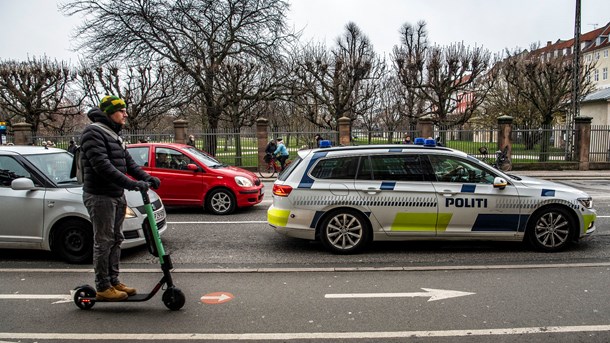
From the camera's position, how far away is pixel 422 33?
43.7 meters

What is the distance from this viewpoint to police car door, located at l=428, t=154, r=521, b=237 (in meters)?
6.34

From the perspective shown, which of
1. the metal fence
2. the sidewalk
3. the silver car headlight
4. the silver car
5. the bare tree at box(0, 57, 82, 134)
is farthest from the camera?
the bare tree at box(0, 57, 82, 134)

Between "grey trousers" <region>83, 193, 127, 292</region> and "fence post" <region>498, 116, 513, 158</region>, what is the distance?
2141cm

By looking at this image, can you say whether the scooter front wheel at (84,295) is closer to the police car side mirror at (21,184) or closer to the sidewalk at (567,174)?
the police car side mirror at (21,184)

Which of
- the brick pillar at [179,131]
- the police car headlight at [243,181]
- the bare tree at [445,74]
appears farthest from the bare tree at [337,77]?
the police car headlight at [243,181]

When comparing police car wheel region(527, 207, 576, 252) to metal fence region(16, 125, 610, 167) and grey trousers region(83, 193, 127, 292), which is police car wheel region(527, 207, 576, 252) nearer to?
grey trousers region(83, 193, 127, 292)

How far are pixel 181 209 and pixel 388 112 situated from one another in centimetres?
4315

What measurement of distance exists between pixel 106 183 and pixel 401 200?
12.8 feet

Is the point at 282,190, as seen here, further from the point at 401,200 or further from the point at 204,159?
the point at 204,159

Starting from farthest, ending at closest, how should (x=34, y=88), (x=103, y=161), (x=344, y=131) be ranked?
(x=34, y=88) < (x=344, y=131) < (x=103, y=161)

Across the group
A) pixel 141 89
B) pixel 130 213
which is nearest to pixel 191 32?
pixel 141 89

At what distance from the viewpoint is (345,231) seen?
21.0 ft

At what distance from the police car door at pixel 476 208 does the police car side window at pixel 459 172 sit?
0.01 meters

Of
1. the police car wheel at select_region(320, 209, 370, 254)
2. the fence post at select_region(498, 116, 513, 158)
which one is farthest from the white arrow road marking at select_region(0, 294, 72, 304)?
the fence post at select_region(498, 116, 513, 158)
